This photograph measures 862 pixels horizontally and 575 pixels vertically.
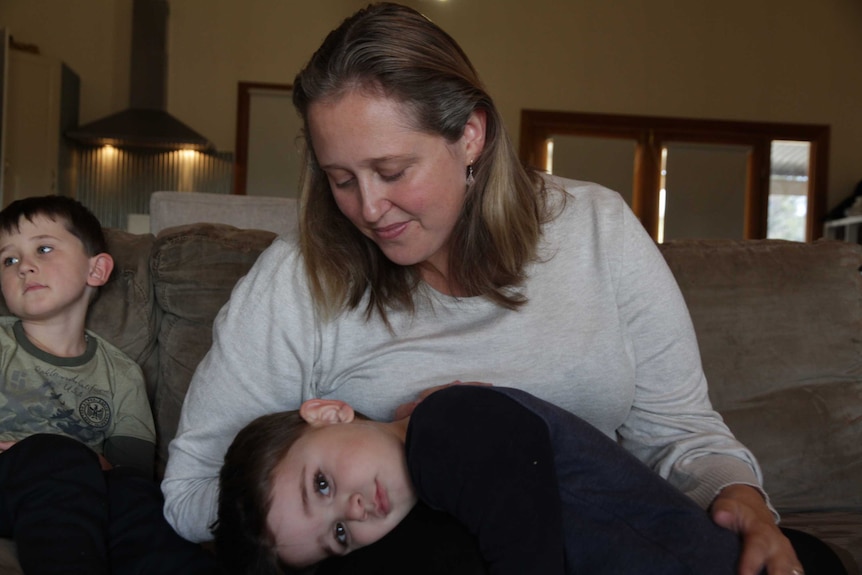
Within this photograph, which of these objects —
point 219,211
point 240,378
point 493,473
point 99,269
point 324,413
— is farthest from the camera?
point 219,211

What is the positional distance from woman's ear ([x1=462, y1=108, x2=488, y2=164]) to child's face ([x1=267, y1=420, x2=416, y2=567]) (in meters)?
0.50

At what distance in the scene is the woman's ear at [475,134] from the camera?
138 cm

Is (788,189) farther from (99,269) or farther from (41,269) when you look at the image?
(41,269)

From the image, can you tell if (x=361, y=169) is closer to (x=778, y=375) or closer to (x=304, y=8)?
(x=778, y=375)

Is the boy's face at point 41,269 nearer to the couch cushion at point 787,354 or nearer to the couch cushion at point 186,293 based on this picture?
the couch cushion at point 186,293

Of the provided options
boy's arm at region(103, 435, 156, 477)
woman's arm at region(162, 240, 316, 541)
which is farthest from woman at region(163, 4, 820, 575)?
boy's arm at region(103, 435, 156, 477)

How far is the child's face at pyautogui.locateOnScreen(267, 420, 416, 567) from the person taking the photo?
3.74 feet

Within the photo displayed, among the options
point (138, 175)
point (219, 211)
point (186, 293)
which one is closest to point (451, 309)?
point (186, 293)

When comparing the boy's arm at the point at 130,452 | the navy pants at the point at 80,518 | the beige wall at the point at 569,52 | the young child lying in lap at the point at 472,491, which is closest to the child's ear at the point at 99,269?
the boy's arm at the point at 130,452

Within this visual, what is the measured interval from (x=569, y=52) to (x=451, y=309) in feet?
17.5

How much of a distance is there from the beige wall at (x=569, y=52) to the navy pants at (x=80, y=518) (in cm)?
498

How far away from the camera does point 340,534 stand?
116 cm

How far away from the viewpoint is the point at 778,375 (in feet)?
6.50

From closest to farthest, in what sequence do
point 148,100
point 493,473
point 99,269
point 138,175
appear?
point 493,473
point 99,269
point 148,100
point 138,175
